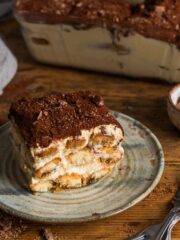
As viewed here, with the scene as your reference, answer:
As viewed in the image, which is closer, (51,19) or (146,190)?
(146,190)

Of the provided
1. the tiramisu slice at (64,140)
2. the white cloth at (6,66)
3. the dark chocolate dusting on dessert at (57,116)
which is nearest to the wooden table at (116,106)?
the white cloth at (6,66)

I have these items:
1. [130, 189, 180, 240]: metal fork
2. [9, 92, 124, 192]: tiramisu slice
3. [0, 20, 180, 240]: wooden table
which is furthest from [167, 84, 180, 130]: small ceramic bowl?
[130, 189, 180, 240]: metal fork

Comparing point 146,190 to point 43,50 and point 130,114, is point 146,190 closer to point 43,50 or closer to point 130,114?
point 130,114

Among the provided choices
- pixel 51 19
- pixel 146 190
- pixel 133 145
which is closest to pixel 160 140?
pixel 133 145

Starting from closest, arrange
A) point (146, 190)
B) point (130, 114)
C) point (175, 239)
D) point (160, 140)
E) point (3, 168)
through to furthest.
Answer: point (175, 239) → point (146, 190) → point (3, 168) → point (160, 140) → point (130, 114)

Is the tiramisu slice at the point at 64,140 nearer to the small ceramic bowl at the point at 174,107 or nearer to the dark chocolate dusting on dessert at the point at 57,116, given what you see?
the dark chocolate dusting on dessert at the point at 57,116

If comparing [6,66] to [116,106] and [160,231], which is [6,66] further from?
[160,231]

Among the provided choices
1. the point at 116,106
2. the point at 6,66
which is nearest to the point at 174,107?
the point at 116,106
